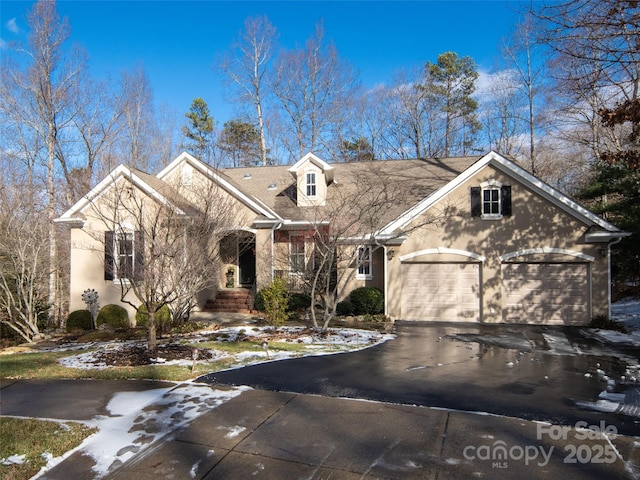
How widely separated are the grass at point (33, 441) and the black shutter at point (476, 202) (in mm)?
13597

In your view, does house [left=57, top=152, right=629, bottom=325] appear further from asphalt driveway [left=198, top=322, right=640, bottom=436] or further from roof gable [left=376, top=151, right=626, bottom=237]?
asphalt driveway [left=198, top=322, right=640, bottom=436]

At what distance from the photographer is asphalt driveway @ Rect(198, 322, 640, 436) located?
19.9 feet

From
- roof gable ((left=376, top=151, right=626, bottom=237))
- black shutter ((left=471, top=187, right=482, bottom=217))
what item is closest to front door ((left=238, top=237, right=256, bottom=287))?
roof gable ((left=376, top=151, right=626, bottom=237))

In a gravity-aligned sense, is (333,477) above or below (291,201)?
below

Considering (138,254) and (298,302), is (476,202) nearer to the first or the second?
(298,302)

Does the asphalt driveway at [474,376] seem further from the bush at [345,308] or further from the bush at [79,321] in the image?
the bush at [79,321]

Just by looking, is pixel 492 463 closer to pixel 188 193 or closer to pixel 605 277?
pixel 188 193

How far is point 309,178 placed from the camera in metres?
19.0

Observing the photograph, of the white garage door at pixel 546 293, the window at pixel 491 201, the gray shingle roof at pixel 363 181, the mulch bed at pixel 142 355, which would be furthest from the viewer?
the gray shingle roof at pixel 363 181

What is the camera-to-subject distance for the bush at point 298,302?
16.0 metres

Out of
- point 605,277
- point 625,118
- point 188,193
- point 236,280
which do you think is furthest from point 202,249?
point 605,277

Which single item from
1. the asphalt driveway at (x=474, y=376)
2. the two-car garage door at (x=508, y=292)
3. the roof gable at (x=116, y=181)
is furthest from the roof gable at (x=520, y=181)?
the roof gable at (x=116, y=181)

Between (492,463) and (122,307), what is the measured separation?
13.8m

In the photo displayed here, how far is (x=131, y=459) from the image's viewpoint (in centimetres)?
443
